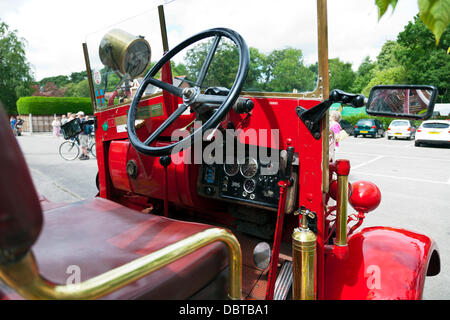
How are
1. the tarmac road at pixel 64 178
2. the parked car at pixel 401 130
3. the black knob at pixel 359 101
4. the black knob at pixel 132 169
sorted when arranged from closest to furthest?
the black knob at pixel 359 101, the black knob at pixel 132 169, the tarmac road at pixel 64 178, the parked car at pixel 401 130

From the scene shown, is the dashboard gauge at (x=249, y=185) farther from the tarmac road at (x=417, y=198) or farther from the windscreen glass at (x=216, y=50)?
the tarmac road at (x=417, y=198)

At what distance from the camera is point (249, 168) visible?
73.6 inches

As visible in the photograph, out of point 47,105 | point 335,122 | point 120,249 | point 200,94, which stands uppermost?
point 47,105

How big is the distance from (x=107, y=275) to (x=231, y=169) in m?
1.24

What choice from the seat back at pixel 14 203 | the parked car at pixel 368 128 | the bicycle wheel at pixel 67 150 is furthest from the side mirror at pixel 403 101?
the parked car at pixel 368 128

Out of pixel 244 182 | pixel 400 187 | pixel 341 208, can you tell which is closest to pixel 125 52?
pixel 244 182

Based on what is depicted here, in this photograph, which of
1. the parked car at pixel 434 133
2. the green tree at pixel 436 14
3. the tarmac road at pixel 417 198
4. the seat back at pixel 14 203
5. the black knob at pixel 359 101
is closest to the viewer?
the seat back at pixel 14 203

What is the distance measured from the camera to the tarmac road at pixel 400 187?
3980 mm

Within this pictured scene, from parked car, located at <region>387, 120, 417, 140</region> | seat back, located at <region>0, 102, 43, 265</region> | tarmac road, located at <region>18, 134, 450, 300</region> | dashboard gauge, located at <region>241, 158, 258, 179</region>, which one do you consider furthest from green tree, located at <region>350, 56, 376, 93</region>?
seat back, located at <region>0, 102, 43, 265</region>

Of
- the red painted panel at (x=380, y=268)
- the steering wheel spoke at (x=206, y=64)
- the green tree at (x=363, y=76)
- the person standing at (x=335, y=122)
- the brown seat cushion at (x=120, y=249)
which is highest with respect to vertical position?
the green tree at (x=363, y=76)

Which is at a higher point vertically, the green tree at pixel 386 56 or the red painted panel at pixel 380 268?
the green tree at pixel 386 56

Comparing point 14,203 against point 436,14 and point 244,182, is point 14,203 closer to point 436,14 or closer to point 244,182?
point 436,14

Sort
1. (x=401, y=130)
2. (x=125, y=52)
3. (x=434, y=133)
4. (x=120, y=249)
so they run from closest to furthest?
1. (x=120, y=249)
2. (x=125, y=52)
3. (x=434, y=133)
4. (x=401, y=130)
